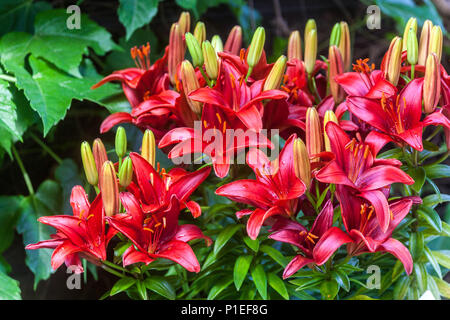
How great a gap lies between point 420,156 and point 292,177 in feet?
0.52

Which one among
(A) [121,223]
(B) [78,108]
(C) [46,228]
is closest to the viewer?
(A) [121,223]

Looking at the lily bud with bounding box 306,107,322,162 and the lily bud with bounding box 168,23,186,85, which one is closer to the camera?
the lily bud with bounding box 306,107,322,162

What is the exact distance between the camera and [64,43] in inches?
29.4

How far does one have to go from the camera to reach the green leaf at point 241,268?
52 centimetres

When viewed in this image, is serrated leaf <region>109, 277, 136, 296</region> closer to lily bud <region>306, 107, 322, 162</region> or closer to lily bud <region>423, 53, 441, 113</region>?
lily bud <region>306, 107, 322, 162</region>

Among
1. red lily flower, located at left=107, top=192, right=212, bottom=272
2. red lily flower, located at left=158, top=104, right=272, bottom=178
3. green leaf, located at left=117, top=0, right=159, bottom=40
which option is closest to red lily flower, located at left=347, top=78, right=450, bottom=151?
red lily flower, located at left=158, top=104, right=272, bottom=178

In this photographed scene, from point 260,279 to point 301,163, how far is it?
5.6 inches

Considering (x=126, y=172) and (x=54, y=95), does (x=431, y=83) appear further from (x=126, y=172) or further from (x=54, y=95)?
(x=54, y=95)

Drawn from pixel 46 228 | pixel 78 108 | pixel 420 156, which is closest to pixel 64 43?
pixel 78 108

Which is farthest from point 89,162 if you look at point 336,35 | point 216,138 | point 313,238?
point 336,35

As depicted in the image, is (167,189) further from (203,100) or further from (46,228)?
(46,228)

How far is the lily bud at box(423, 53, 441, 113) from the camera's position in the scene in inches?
19.2

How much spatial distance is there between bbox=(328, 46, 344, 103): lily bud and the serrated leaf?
12.3 inches

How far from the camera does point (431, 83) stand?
1.61ft
